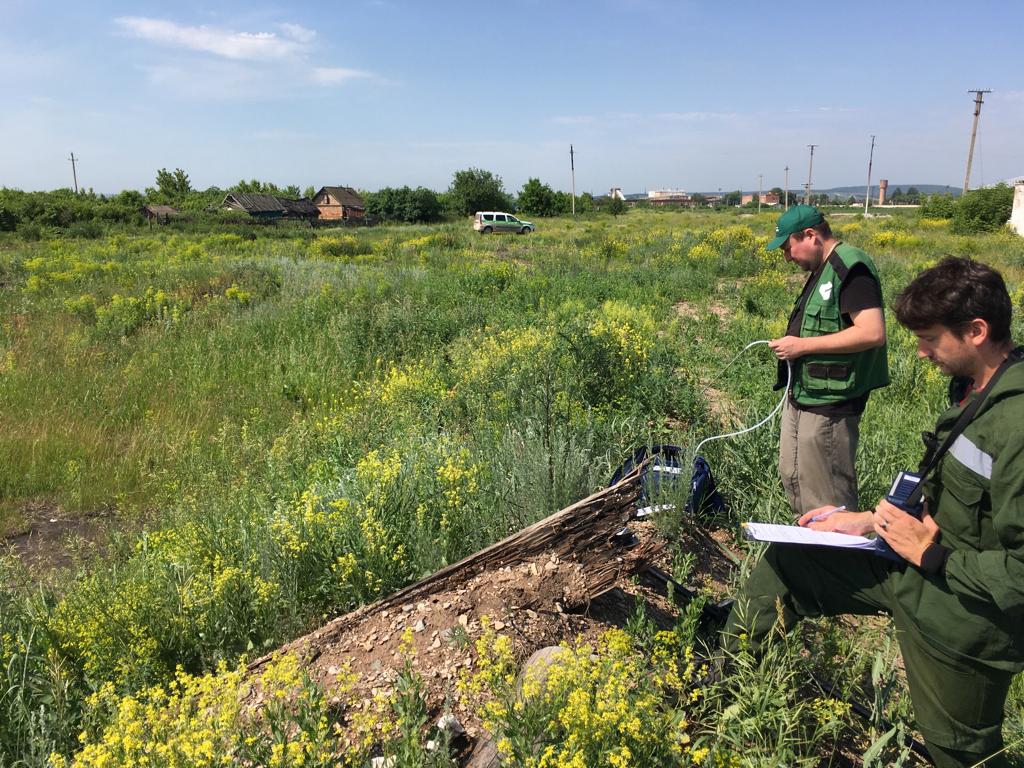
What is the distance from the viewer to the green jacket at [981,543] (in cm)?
150

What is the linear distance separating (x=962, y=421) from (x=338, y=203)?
67.0 metres

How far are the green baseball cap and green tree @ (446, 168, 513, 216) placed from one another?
58.1 metres

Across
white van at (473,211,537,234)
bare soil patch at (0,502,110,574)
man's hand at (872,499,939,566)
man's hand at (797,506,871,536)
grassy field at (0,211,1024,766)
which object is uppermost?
white van at (473,211,537,234)

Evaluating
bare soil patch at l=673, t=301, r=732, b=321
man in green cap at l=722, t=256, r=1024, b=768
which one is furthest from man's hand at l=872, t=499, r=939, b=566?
bare soil patch at l=673, t=301, r=732, b=321

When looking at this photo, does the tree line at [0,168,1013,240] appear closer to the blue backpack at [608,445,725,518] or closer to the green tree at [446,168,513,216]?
the green tree at [446,168,513,216]

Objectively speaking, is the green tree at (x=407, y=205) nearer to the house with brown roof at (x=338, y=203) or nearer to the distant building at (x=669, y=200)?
the house with brown roof at (x=338, y=203)

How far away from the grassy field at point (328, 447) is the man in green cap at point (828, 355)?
606mm

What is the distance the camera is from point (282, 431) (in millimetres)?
5836

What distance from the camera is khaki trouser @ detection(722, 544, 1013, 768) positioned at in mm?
1696

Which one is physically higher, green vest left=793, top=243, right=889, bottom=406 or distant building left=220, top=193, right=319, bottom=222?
distant building left=220, top=193, right=319, bottom=222

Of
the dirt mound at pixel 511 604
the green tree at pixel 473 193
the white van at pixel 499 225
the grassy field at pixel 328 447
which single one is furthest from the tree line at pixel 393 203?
the dirt mound at pixel 511 604

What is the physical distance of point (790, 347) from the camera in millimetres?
3037

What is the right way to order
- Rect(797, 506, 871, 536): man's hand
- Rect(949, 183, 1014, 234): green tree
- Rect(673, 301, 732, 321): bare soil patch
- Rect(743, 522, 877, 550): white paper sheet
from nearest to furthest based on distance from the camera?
Rect(743, 522, 877, 550): white paper sheet
Rect(797, 506, 871, 536): man's hand
Rect(673, 301, 732, 321): bare soil patch
Rect(949, 183, 1014, 234): green tree

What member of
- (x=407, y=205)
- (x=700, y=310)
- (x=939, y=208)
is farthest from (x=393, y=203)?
(x=700, y=310)
